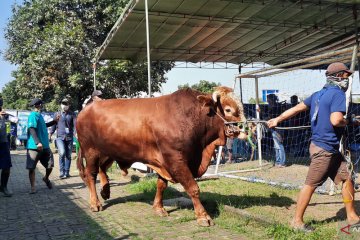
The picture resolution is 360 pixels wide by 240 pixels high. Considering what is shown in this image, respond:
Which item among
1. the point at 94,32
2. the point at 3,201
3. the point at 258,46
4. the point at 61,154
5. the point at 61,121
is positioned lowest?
the point at 3,201

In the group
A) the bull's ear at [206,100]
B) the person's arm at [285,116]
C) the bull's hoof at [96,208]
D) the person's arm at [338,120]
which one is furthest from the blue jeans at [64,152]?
the person's arm at [338,120]

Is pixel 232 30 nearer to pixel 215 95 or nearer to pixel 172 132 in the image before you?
pixel 215 95

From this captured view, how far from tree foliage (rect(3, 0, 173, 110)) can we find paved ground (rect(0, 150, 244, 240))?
1183cm

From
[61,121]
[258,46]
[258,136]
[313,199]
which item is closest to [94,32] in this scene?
[258,46]

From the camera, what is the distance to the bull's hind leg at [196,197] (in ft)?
→ 16.7

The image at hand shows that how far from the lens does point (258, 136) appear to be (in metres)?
9.42

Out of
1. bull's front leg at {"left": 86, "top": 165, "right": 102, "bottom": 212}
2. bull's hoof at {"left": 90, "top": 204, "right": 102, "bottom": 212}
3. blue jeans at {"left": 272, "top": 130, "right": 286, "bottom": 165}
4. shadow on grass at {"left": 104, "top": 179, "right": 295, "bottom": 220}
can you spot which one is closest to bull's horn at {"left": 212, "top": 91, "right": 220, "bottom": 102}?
shadow on grass at {"left": 104, "top": 179, "right": 295, "bottom": 220}

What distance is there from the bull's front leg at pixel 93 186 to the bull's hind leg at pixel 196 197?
5.48ft

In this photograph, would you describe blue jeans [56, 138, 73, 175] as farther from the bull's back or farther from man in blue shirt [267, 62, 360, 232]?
man in blue shirt [267, 62, 360, 232]

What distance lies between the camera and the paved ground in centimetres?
488

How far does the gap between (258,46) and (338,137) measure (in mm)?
10834

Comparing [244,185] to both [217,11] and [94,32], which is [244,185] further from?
[94,32]

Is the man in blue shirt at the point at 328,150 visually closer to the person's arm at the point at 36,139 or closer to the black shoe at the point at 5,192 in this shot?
the person's arm at the point at 36,139

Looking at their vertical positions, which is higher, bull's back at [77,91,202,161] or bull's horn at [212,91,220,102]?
bull's horn at [212,91,220,102]
